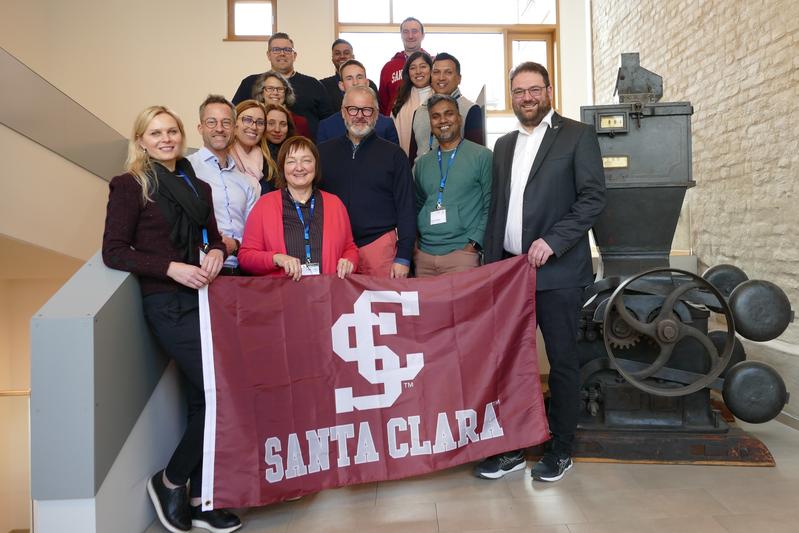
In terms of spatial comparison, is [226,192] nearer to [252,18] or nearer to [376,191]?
[376,191]

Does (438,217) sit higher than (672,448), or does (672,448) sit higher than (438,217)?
(438,217)

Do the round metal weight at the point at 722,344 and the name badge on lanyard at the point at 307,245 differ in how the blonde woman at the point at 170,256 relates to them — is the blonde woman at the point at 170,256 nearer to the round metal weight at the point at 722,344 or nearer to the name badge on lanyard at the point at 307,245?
the name badge on lanyard at the point at 307,245

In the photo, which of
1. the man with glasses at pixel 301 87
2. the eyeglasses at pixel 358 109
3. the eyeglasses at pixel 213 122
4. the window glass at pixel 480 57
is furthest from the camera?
the window glass at pixel 480 57

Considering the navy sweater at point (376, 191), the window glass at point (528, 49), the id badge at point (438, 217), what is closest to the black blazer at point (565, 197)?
the id badge at point (438, 217)

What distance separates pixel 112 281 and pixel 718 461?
289 centimetres

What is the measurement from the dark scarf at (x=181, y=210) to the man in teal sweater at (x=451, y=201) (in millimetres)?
1128

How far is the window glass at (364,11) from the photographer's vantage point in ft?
28.4

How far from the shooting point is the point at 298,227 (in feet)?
9.01

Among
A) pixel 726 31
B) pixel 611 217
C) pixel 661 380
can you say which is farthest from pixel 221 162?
pixel 726 31

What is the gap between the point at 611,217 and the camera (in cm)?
317

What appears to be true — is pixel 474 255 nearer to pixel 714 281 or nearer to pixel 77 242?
pixel 714 281

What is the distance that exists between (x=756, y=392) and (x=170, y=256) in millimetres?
2787

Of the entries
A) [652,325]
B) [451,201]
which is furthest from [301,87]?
[652,325]

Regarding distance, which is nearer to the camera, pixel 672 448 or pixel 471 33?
pixel 672 448
